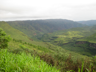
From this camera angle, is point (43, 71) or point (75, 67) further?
point (75, 67)

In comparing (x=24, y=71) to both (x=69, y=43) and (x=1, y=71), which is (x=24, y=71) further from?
(x=69, y=43)

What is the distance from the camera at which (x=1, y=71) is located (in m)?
3.39

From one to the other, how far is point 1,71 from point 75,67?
15.1 feet

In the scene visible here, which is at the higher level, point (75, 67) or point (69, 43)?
point (75, 67)

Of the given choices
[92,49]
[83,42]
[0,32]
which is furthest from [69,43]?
[0,32]

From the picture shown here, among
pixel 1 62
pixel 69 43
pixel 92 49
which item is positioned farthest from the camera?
pixel 69 43

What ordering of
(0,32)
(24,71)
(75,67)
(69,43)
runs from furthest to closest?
Answer: (69,43), (0,32), (75,67), (24,71)

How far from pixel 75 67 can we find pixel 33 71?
10.7 feet

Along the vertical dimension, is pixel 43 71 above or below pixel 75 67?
above

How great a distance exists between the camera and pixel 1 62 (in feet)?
13.3

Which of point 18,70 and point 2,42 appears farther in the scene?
point 2,42

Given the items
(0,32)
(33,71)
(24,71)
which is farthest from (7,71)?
(0,32)

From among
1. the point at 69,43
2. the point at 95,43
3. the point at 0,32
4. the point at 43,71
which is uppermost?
the point at 0,32

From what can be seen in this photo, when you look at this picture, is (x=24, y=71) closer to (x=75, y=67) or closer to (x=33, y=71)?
(x=33, y=71)
